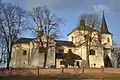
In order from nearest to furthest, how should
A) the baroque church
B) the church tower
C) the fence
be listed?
the fence < the baroque church < the church tower

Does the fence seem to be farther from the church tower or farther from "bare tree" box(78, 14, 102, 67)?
the church tower

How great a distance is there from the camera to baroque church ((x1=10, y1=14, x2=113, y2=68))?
57.4m

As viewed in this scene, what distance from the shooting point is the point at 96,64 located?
71688 mm

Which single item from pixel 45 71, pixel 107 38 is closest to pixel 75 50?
pixel 107 38

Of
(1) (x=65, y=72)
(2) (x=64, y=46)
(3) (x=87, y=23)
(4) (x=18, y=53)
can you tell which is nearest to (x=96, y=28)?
(3) (x=87, y=23)

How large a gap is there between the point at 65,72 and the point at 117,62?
1358 inches

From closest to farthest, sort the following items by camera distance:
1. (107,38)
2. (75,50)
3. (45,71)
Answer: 1. (45,71)
2. (75,50)
3. (107,38)

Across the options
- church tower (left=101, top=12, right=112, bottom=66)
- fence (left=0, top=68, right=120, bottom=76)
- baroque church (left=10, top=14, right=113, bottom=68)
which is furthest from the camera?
church tower (left=101, top=12, right=112, bottom=66)

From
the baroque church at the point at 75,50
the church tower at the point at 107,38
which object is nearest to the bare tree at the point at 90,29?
the baroque church at the point at 75,50

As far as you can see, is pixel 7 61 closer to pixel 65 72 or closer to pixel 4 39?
pixel 4 39

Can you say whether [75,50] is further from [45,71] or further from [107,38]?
[45,71]

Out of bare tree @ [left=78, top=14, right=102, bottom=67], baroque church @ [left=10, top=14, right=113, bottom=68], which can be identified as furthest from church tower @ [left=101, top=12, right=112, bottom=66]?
bare tree @ [left=78, top=14, right=102, bottom=67]

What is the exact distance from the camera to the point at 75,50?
73688 mm

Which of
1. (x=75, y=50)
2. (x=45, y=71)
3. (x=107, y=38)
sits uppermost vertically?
(x=107, y=38)
